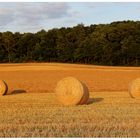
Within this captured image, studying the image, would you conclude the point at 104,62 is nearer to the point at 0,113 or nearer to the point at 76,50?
the point at 76,50

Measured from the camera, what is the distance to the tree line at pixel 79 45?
6856 centimetres

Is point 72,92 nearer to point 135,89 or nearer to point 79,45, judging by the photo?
point 135,89

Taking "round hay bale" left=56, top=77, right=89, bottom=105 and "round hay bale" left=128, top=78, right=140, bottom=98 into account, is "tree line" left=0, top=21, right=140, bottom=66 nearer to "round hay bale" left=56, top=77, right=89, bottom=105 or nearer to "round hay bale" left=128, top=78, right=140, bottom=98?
"round hay bale" left=128, top=78, right=140, bottom=98

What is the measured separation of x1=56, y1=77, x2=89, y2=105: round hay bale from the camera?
14.1 metres

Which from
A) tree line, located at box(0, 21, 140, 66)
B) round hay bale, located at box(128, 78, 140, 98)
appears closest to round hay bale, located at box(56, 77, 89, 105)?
round hay bale, located at box(128, 78, 140, 98)

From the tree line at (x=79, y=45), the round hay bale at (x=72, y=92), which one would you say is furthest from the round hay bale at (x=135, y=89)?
the tree line at (x=79, y=45)

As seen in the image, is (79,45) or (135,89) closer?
(135,89)

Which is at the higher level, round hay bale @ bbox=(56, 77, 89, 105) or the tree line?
the tree line

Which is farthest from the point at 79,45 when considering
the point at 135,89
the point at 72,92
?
the point at 72,92

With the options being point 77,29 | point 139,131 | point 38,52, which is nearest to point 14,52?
point 38,52

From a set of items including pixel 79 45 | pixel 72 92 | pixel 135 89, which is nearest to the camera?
pixel 72 92

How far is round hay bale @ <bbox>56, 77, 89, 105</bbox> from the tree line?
52917 millimetres

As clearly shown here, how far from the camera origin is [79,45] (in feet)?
240

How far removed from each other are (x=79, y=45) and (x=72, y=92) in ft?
194
